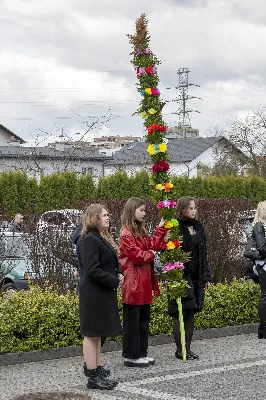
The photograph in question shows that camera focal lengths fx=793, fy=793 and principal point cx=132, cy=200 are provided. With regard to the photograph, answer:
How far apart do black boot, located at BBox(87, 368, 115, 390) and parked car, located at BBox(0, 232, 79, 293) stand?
484 cm

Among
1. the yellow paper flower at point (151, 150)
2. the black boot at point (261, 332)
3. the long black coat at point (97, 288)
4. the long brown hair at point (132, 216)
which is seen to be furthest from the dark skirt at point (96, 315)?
the black boot at point (261, 332)

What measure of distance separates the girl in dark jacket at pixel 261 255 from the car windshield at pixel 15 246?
4470 millimetres

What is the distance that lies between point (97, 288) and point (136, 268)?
108 centimetres

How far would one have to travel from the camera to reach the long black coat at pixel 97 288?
7922mm

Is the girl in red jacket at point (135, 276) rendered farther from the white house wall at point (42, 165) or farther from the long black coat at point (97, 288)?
the white house wall at point (42, 165)

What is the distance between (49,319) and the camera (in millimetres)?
9789

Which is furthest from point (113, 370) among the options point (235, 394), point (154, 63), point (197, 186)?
point (197, 186)

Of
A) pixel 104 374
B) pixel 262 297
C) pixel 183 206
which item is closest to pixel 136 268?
pixel 183 206

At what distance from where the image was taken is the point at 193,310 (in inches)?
376

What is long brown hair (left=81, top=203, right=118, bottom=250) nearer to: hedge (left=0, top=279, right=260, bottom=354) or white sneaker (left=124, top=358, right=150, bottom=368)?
white sneaker (left=124, top=358, right=150, bottom=368)

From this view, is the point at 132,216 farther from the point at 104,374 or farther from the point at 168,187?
the point at 104,374

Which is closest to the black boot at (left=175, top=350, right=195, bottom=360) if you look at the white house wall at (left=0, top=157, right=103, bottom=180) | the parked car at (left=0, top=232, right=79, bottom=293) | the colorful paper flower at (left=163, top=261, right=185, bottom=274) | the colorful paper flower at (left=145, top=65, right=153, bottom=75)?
the colorful paper flower at (left=163, top=261, right=185, bottom=274)

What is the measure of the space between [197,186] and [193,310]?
27.3 meters

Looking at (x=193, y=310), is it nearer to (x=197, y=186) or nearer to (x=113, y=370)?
(x=113, y=370)
